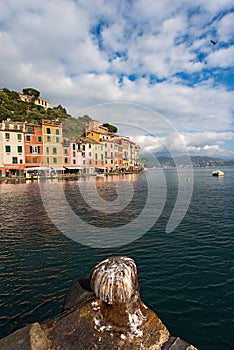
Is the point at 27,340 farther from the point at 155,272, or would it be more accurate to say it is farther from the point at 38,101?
the point at 38,101

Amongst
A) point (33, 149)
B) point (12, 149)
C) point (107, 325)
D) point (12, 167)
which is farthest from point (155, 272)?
point (33, 149)

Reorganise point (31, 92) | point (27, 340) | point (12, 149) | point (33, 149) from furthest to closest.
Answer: point (31, 92) → point (33, 149) → point (12, 149) → point (27, 340)

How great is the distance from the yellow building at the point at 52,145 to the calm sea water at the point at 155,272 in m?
55.9

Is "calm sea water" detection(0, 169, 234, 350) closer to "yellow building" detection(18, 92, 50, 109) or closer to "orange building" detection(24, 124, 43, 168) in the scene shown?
"orange building" detection(24, 124, 43, 168)

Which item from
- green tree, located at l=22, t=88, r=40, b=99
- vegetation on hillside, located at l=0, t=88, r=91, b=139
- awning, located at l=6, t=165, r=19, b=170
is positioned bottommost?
awning, located at l=6, t=165, r=19, b=170

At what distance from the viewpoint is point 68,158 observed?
257 ft

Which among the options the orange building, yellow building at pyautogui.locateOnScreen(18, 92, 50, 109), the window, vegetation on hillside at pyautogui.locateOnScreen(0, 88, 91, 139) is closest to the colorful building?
the orange building

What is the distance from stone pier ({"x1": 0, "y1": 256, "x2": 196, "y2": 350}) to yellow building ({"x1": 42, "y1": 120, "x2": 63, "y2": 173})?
6979cm

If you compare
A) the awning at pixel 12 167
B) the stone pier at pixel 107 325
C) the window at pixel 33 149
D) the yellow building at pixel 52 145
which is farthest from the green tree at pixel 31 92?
the stone pier at pixel 107 325

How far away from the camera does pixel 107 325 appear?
3688 millimetres

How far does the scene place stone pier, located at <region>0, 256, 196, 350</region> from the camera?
3494 mm

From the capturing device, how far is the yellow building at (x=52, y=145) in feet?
233

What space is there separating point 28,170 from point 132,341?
6917 centimetres

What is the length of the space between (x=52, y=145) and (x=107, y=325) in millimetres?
72875
